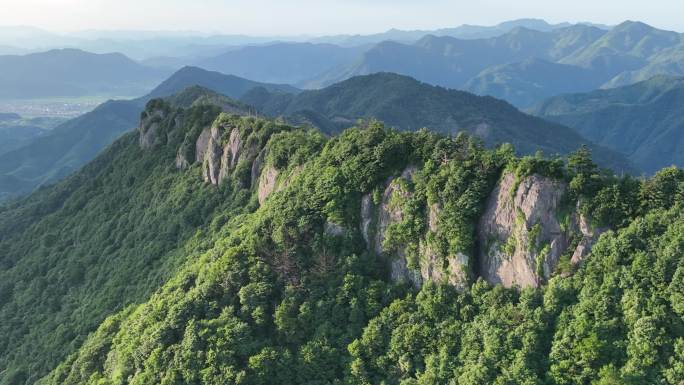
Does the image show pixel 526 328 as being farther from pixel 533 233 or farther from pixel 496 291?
pixel 533 233

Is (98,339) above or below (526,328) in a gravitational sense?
below

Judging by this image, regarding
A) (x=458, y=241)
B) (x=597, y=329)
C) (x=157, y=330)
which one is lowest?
(x=157, y=330)

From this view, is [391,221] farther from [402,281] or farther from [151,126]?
[151,126]

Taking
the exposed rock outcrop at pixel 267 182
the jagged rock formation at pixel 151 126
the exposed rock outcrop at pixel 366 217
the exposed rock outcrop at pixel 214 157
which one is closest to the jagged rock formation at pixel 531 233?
the exposed rock outcrop at pixel 366 217

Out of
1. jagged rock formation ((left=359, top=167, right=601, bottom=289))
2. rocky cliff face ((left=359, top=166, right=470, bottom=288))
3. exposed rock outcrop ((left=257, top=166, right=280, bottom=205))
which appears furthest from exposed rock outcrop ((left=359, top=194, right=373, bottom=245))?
exposed rock outcrop ((left=257, top=166, right=280, bottom=205))

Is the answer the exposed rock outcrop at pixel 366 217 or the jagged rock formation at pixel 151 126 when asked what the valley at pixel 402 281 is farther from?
the jagged rock formation at pixel 151 126

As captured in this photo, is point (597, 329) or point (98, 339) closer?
point (597, 329)

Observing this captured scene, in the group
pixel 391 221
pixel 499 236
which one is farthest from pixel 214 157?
pixel 499 236

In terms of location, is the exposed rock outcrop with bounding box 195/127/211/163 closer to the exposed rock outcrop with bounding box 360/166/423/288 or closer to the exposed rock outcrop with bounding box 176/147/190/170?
the exposed rock outcrop with bounding box 176/147/190/170

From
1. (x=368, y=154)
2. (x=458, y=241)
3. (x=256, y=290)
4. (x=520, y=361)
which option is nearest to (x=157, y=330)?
(x=256, y=290)
